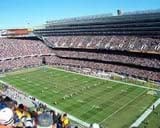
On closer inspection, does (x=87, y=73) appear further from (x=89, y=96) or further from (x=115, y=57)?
(x=89, y=96)

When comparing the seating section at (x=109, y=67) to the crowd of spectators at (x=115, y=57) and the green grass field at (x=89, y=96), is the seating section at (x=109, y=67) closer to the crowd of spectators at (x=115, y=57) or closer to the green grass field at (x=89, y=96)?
the crowd of spectators at (x=115, y=57)

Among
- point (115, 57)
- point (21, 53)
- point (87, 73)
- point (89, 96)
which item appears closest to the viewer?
point (89, 96)

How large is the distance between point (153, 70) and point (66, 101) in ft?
74.9

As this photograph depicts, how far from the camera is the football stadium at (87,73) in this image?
32.8 m

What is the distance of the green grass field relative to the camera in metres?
34.1

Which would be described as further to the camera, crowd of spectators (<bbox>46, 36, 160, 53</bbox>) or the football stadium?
crowd of spectators (<bbox>46, 36, 160, 53</bbox>)

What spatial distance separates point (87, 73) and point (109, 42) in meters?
13.6

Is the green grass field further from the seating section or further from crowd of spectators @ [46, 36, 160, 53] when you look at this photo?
crowd of spectators @ [46, 36, 160, 53]

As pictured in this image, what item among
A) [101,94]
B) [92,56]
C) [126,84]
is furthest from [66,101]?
[92,56]

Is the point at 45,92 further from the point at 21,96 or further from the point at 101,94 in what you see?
the point at 101,94

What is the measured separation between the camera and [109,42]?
234 feet

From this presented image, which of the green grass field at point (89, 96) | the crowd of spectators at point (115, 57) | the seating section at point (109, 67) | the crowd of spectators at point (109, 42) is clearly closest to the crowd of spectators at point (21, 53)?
the seating section at point (109, 67)

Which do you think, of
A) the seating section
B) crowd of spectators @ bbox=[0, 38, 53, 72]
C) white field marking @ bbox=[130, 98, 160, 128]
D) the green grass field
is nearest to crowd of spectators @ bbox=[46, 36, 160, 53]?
the seating section

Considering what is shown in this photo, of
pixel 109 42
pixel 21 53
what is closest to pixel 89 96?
pixel 109 42
